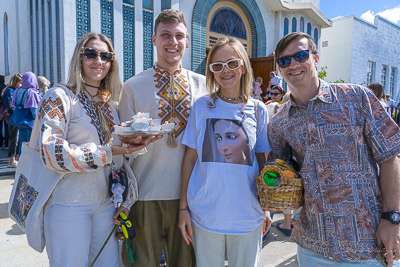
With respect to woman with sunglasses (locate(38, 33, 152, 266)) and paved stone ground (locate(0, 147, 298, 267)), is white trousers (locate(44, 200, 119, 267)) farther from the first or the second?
paved stone ground (locate(0, 147, 298, 267))

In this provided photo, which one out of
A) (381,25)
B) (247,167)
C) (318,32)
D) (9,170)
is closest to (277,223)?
(247,167)

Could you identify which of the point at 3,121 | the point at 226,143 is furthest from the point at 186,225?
the point at 3,121

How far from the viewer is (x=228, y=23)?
9.40 metres

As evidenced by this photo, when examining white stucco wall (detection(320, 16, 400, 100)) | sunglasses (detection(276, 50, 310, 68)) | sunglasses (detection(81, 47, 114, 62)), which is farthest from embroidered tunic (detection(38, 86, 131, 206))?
white stucco wall (detection(320, 16, 400, 100))

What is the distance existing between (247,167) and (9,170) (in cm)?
601

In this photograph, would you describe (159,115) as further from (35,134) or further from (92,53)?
(35,134)

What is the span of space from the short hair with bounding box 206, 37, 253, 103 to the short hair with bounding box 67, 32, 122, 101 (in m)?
0.73

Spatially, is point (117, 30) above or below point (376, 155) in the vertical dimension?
above

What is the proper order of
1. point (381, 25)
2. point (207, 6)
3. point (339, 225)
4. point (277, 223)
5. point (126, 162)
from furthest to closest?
point (381, 25)
point (207, 6)
point (277, 223)
point (126, 162)
point (339, 225)

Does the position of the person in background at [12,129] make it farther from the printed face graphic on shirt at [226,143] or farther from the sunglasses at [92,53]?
the printed face graphic on shirt at [226,143]

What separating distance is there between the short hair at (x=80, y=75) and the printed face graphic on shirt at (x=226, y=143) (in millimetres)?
810

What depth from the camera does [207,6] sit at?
8516mm

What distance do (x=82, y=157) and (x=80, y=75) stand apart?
629 mm

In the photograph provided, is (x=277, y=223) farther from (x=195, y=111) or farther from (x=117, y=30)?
(x=117, y=30)
